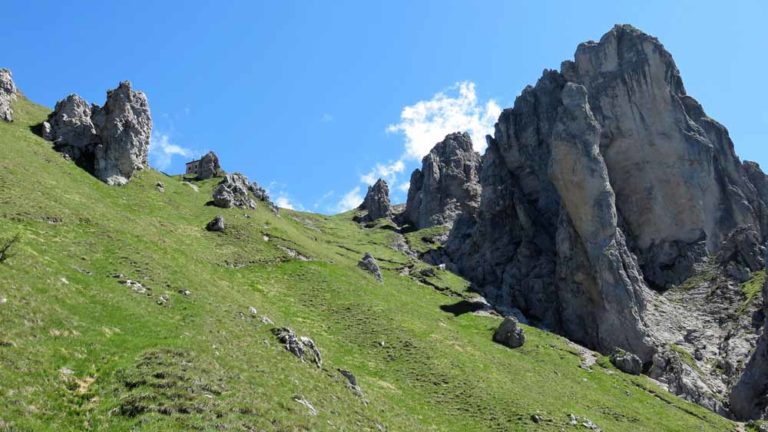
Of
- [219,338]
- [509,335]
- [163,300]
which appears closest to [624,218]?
[509,335]

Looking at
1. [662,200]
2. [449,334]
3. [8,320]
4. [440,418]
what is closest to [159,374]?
[8,320]

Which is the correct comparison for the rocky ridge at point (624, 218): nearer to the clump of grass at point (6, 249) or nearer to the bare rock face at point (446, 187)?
the bare rock face at point (446, 187)

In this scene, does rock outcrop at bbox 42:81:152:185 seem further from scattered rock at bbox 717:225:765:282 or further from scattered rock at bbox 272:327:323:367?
scattered rock at bbox 717:225:765:282

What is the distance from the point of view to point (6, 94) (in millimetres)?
83750

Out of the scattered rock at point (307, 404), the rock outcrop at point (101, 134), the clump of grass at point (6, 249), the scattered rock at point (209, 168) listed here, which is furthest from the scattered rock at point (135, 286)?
the scattered rock at point (209, 168)

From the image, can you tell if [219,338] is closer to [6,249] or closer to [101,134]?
[6,249]

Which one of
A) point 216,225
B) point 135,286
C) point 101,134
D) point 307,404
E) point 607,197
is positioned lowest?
point 307,404

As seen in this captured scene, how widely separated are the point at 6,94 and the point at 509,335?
7657 centimetres

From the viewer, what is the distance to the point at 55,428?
2208cm

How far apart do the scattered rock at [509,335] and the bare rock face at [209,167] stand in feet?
246

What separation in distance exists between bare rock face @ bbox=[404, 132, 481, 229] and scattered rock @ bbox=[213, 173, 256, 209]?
85.1 metres

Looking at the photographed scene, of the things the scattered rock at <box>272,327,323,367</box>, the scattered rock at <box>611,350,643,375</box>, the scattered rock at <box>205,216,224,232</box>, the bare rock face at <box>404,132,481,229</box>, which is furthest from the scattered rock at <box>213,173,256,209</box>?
the bare rock face at <box>404,132,481,229</box>

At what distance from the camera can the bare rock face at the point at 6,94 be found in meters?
80.2

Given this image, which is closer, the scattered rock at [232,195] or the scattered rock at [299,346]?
the scattered rock at [299,346]
